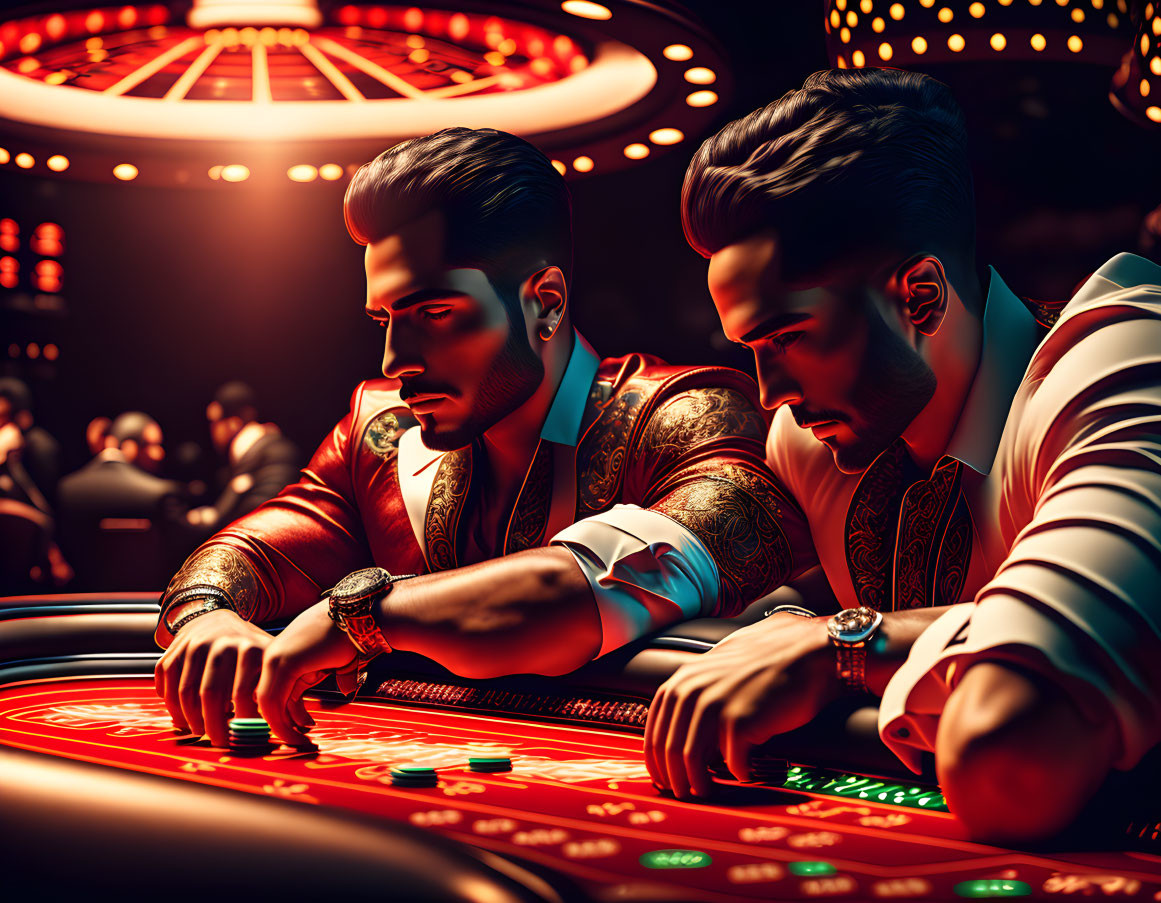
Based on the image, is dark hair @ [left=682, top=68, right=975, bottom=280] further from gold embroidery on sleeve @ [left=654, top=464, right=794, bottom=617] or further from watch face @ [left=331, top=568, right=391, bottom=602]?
watch face @ [left=331, top=568, right=391, bottom=602]

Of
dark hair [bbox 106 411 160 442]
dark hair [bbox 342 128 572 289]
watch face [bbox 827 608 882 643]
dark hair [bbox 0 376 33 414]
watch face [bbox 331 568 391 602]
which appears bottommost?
dark hair [bbox 106 411 160 442]

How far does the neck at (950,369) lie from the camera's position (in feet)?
5.69

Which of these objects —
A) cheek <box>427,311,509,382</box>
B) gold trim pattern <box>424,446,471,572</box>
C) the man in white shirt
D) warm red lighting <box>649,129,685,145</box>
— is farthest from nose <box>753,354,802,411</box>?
warm red lighting <box>649,129,685,145</box>

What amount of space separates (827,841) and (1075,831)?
9.5 inches

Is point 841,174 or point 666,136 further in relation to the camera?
point 666,136

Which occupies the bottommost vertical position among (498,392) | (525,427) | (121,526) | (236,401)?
(121,526)

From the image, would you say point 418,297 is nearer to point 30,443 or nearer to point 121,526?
point 121,526

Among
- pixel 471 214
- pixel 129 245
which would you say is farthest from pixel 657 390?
pixel 129 245

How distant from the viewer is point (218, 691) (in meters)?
1.85

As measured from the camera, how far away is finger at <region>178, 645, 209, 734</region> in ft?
6.02

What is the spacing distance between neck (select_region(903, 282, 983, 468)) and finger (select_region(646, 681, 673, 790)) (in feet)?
1.91

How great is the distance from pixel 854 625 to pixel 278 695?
0.85 meters

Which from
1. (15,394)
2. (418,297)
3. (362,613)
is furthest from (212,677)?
(15,394)

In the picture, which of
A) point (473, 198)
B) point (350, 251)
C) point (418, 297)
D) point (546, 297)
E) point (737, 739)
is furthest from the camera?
point (350, 251)
